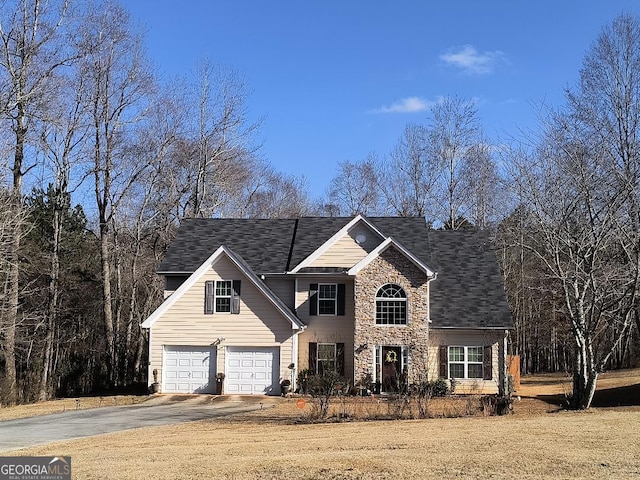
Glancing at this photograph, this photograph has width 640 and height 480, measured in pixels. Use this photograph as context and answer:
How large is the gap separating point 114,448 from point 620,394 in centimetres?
2020

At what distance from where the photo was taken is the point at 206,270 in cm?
2761

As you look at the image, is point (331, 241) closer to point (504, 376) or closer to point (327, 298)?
point (327, 298)

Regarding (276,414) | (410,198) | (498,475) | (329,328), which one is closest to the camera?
(498,475)

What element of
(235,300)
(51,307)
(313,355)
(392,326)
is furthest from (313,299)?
(51,307)

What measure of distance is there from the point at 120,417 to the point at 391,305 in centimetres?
1133

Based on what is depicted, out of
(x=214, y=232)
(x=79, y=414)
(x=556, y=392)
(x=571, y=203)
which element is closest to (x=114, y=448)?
(x=79, y=414)

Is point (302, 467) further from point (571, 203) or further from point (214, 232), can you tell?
point (214, 232)

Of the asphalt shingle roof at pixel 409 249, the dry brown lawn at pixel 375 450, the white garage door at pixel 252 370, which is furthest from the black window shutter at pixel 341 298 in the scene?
the dry brown lawn at pixel 375 450

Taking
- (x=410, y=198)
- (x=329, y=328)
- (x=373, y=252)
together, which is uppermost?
(x=410, y=198)

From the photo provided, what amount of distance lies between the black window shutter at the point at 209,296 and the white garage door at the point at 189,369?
161 cm

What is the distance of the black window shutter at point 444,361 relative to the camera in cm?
2688

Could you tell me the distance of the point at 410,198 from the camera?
4534 cm

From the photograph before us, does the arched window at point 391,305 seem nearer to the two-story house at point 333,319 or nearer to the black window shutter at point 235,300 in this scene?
the two-story house at point 333,319

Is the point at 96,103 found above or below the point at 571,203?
above
